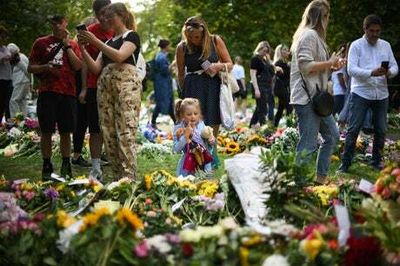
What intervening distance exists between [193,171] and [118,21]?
5.47 ft

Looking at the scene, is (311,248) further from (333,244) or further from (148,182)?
(148,182)

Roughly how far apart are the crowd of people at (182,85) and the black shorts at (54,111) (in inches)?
0.4

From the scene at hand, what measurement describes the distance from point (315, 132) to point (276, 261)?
11.5ft

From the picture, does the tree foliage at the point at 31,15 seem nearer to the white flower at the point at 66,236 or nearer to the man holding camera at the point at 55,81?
the man holding camera at the point at 55,81

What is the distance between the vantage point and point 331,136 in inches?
242

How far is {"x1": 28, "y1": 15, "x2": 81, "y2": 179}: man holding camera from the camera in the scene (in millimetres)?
6781

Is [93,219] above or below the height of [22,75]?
above

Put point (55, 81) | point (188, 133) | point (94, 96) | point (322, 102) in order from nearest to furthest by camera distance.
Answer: point (322, 102) → point (188, 133) → point (55, 81) → point (94, 96)

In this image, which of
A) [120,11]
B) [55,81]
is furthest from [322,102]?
[55,81]

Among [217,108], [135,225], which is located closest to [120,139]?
[217,108]

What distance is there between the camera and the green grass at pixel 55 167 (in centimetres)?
748

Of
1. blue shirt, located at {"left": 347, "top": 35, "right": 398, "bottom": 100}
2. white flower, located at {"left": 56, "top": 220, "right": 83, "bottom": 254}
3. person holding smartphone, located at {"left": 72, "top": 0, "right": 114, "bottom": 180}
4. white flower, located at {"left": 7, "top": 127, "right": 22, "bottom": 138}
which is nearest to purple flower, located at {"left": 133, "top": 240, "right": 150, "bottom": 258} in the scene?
white flower, located at {"left": 56, "top": 220, "right": 83, "bottom": 254}

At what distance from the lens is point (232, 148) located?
31.8ft

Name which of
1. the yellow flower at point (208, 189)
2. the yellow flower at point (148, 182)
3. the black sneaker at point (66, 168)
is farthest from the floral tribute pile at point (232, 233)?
the black sneaker at point (66, 168)
